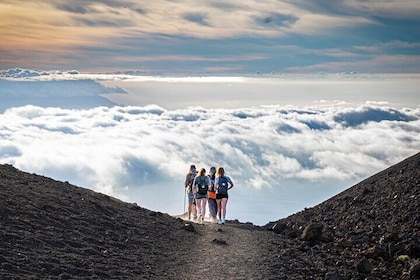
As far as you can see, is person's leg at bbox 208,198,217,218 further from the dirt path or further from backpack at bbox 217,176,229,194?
the dirt path

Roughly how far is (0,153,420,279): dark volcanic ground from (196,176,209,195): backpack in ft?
5.88

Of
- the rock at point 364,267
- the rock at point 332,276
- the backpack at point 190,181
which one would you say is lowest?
the rock at point 332,276

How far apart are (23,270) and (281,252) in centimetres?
789

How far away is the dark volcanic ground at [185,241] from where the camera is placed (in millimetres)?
13602

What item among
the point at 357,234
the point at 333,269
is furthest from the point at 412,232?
the point at 333,269

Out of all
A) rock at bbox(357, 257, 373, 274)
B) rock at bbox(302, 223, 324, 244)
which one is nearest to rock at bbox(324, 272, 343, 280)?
rock at bbox(357, 257, 373, 274)

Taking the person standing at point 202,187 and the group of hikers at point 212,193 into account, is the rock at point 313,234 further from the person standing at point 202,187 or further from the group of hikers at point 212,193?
the person standing at point 202,187

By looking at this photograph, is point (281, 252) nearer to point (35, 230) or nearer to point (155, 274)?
point (155, 274)

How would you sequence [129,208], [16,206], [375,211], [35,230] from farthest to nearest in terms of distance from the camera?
[129,208] < [375,211] < [16,206] < [35,230]

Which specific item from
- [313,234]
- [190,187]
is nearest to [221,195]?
[190,187]

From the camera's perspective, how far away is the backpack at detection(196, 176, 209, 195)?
79.6 feet

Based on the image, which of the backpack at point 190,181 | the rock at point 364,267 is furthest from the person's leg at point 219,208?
the rock at point 364,267

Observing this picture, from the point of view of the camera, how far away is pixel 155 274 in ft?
45.5

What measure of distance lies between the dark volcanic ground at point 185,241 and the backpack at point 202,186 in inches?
70.5
